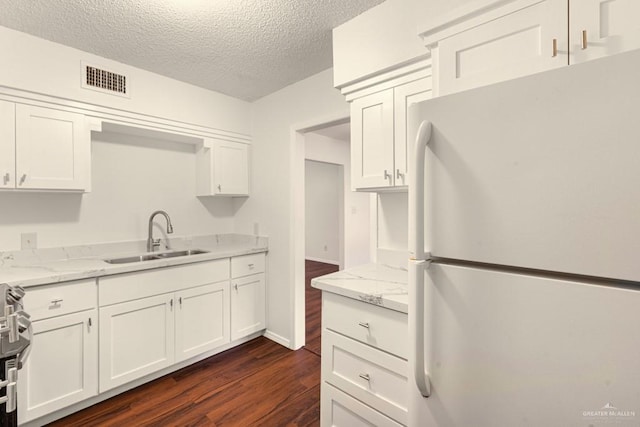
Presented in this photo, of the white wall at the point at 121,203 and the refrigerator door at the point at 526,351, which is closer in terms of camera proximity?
the refrigerator door at the point at 526,351

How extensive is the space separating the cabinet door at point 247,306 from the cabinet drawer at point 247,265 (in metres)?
0.05

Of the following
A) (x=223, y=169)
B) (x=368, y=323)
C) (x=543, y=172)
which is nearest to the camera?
(x=543, y=172)

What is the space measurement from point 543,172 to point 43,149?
272 cm

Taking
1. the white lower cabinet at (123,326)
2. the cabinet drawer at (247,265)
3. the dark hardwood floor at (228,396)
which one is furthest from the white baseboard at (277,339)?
the cabinet drawer at (247,265)

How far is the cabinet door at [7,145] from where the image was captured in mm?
1816

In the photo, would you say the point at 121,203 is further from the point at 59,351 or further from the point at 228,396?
the point at 228,396

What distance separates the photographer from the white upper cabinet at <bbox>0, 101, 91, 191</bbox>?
6.04 feet

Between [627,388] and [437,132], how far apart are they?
710 millimetres

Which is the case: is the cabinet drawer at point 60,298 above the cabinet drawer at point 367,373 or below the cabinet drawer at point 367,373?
above

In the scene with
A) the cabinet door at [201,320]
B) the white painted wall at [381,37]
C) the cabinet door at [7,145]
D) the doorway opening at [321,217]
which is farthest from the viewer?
the doorway opening at [321,217]

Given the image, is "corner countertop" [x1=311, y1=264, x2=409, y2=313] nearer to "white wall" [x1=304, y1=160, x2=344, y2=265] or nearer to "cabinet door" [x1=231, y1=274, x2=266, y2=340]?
"cabinet door" [x1=231, y1=274, x2=266, y2=340]

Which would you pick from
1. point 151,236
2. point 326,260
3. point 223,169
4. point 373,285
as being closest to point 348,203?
point 326,260

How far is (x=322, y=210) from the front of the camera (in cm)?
700

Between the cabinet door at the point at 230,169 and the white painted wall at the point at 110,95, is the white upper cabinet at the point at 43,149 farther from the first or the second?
the cabinet door at the point at 230,169
